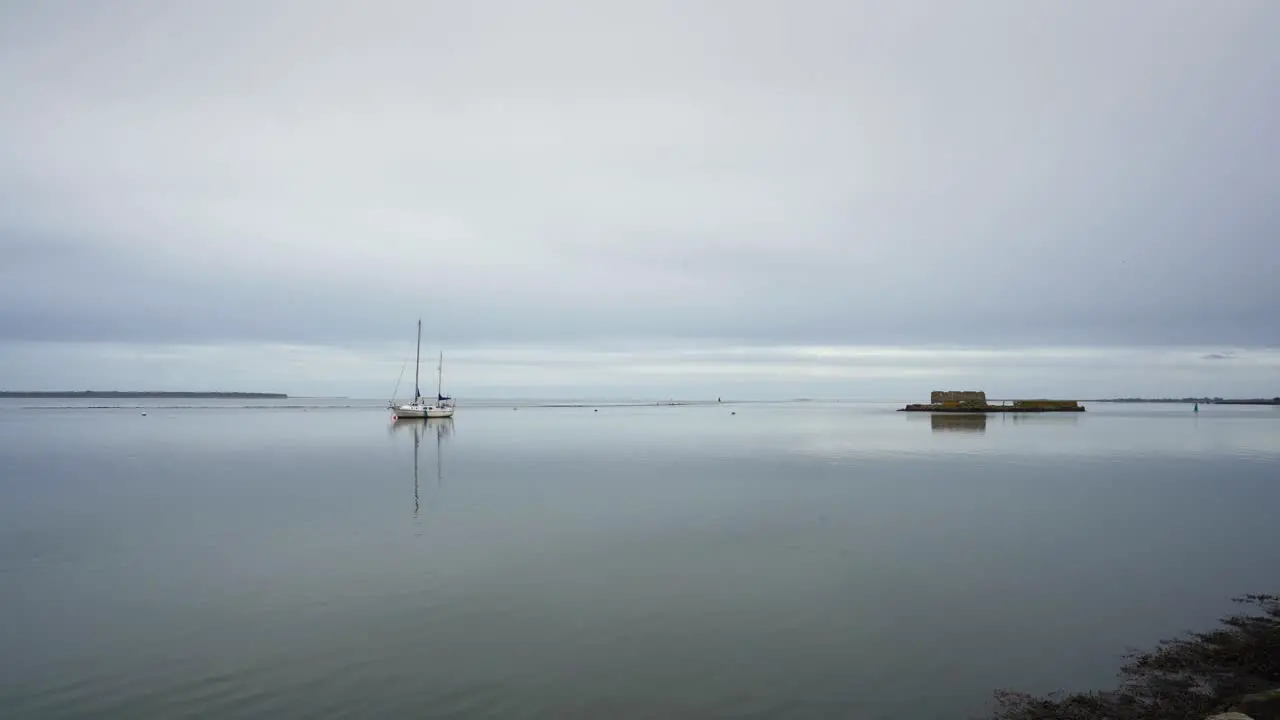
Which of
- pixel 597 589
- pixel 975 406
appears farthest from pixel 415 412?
pixel 975 406

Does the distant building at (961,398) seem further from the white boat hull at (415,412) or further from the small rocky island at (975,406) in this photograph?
the white boat hull at (415,412)

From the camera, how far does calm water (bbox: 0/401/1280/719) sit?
11.3 meters

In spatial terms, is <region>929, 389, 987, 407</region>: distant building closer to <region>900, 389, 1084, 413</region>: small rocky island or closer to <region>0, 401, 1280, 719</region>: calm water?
<region>900, 389, 1084, 413</region>: small rocky island

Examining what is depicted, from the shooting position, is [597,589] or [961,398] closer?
[597,589]

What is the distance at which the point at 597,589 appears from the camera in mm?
16984

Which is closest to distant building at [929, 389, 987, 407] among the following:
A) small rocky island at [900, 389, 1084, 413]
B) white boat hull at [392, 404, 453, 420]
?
small rocky island at [900, 389, 1084, 413]

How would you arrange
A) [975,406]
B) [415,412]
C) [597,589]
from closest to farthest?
[597,589]
[415,412]
[975,406]

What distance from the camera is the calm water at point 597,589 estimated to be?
11.3 m

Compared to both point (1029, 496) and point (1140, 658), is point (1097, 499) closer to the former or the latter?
point (1029, 496)

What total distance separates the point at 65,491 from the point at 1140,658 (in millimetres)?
42502

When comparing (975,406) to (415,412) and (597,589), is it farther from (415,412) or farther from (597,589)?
(597,589)

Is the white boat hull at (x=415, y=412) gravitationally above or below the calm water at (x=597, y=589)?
above

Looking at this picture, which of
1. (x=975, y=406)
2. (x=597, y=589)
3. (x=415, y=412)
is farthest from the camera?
(x=975, y=406)

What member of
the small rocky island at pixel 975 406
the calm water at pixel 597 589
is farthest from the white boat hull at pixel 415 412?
the small rocky island at pixel 975 406
